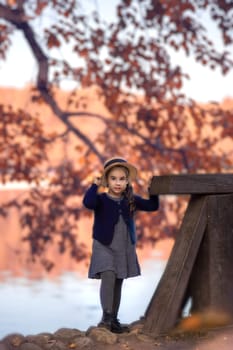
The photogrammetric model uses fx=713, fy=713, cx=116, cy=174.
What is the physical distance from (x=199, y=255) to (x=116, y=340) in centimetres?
105

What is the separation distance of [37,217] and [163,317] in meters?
5.90

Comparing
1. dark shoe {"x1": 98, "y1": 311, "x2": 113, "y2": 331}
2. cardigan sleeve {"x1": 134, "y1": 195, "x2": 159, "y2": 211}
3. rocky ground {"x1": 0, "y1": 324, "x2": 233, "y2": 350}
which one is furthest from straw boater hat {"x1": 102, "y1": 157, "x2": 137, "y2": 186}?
rocky ground {"x1": 0, "y1": 324, "x2": 233, "y2": 350}

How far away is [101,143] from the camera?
11695mm

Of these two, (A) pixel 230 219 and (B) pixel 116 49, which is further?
(B) pixel 116 49

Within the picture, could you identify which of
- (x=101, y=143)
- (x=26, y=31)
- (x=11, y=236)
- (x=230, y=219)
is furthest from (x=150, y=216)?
(x=11, y=236)

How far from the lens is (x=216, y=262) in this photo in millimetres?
6113

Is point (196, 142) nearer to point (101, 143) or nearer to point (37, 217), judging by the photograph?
point (101, 143)

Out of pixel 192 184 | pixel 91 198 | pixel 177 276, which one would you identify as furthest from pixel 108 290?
pixel 192 184

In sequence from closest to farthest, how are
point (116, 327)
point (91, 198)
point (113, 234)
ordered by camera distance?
point (91, 198) → point (113, 234) → point (116, 327)

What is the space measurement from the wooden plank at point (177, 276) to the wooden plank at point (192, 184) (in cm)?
12

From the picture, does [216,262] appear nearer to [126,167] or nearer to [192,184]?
[192,184]

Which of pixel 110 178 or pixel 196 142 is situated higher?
pixel 196 142

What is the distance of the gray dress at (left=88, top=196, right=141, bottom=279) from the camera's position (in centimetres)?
585

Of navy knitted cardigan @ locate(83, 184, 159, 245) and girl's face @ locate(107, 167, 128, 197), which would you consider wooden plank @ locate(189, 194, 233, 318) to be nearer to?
navy knitted cardigan @ locate(83, 184, 159, 245)
